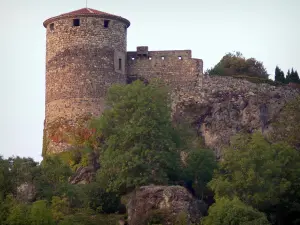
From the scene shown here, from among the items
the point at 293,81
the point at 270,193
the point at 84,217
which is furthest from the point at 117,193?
the point at 293,81

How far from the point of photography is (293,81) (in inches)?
3762

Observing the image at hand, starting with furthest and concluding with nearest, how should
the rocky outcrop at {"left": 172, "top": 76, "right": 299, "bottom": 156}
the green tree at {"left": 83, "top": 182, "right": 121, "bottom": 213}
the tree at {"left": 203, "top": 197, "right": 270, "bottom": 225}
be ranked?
1. the rocky outcrop at {"left": 172, "top": 76, "right": 299, "bottom": 156}
2. the green tree at {"left": 83, "top": 182, "right": 121, "bottom": 213}
3. the tree at {"left": 203, "top": 197, "right": 270, "bottom": 225}

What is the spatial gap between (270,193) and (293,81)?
19.4 meters

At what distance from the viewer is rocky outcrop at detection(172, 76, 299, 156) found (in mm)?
87625

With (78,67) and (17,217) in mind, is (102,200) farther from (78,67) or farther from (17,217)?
(78,67)

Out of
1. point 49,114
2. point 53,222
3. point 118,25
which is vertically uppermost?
point 118,25

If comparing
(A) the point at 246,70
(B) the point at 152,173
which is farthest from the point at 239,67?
(B) the point at 152,173

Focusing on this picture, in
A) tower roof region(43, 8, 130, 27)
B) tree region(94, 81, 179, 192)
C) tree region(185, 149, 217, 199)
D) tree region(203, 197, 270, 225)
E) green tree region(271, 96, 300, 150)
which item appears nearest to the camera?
tree region(203, 197, 270, 225)

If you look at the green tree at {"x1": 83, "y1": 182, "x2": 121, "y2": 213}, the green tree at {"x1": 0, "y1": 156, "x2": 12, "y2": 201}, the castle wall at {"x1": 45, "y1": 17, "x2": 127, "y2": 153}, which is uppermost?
the castle wall at {"x1": 45, "y1": 17, "x2": 127, "y2": 153}

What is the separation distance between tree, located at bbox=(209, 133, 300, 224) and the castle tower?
32.7ft

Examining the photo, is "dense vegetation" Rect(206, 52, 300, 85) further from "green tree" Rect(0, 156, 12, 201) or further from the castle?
"green tree" Rect(0, 156, 12, 201)

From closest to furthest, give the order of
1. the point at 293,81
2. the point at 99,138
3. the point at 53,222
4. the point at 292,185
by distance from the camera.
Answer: the point at 53,222, the point at 292,185, the point at 99,138, the point at 293,81

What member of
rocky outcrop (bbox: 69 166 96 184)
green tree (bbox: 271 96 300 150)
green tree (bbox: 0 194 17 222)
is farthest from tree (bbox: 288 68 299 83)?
green tree (bbox: 0 194 17 222)

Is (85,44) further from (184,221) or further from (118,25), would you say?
(184,221)
